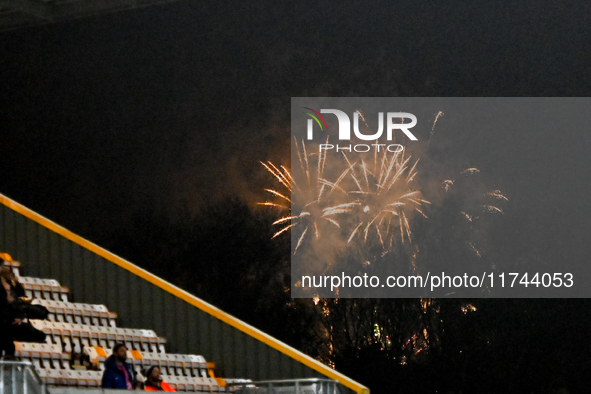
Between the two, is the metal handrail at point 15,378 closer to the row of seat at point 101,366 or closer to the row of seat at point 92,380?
the row of seat at point 92,380

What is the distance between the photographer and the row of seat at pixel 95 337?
10.3 metres

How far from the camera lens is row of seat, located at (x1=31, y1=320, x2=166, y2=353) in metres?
10.3

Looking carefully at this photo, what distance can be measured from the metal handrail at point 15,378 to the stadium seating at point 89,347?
2741 mm

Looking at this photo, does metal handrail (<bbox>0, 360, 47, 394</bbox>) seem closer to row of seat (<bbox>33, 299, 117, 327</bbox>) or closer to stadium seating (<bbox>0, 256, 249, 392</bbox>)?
stadium seating (<bbox>0, 256, 249, 392</bbox>)

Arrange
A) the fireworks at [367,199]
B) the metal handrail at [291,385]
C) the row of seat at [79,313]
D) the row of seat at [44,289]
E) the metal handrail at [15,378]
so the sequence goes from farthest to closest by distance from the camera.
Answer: the fireworks at [367,199], the row of seat at [44,289], the row of seat at [79,313], the metal handrail at [291,385], the metal handrail at [15,378]

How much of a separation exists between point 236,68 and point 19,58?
725cm

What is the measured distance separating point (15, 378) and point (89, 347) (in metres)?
4.22

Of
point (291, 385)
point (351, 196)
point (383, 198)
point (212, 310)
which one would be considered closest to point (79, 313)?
point (212, 310)

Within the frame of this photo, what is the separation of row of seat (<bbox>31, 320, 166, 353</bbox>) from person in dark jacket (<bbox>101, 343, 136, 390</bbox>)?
6.30 feet

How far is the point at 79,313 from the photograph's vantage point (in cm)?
1135

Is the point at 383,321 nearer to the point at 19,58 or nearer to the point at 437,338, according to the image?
the point at 437,338

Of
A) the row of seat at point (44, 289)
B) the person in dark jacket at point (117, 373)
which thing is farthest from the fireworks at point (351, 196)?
the person in dark jacket at point (117, 373)

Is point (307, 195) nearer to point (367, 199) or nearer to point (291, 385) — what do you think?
point (367, 199)

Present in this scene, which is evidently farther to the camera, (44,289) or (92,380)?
(44,289)
